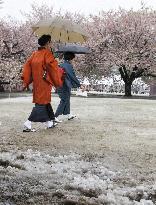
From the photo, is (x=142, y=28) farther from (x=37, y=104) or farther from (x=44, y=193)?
(x=44, y=193)

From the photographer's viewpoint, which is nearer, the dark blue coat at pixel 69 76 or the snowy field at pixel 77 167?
the snowy field at pixel 77 167

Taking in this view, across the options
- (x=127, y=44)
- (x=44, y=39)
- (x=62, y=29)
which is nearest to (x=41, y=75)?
(x=44, y=39)

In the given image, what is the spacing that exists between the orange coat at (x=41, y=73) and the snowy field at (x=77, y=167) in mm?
839

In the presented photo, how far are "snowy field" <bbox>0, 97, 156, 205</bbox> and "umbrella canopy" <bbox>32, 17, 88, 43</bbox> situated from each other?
247 cm

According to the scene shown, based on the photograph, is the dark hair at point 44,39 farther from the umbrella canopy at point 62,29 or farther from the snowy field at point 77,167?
the snowy field at point 77,167

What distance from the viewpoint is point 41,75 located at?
10.2 m

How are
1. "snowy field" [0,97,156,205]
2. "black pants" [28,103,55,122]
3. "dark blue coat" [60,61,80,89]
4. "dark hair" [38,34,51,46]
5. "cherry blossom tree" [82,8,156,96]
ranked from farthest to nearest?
1. "cherry blossom tree" [82,8,156,96]
2. "dark blue coat" [60,61,80,89]
3. "black pants" [28,103,55,122]
4. "dark hair" [38,34,51,46]
5. "snowy field" [0,97,156,205]

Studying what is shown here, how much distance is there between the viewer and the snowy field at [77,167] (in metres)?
4.47

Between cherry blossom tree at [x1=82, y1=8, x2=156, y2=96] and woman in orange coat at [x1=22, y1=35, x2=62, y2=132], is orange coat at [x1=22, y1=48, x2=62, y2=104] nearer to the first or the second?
woman in orange coat at [x1=22, y1=35, x2=62, y2=132]

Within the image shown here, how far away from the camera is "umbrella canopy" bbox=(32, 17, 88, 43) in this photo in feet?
36.1

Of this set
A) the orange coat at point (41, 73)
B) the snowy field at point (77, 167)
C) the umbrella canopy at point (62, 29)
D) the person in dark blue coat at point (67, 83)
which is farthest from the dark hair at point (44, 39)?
the person in dark blue coat at point (67, 83)

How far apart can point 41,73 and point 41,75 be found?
0.04 meters

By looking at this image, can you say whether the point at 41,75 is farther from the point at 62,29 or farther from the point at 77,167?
the point at 77,167

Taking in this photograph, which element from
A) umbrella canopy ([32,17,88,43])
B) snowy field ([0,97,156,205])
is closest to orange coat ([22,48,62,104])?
snowy field ([0,97,156,205])
